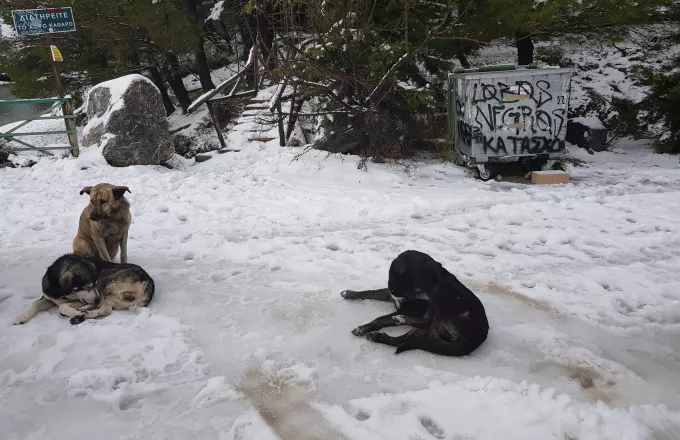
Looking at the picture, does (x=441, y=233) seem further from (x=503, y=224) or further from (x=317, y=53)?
(x=317, y=53)

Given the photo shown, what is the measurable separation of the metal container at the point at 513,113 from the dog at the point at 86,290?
287 inches

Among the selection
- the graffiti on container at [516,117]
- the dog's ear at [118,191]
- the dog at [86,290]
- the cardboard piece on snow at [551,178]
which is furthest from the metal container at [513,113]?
the dog at [86,290]

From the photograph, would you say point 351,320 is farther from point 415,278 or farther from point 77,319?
point 77,319

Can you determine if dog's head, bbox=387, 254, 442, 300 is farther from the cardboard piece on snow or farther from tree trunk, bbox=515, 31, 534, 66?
tree trunk, bbox=515, 31, 534, 66

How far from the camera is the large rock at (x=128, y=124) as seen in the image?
9656 millimetres

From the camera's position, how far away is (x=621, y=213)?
20.5 feet

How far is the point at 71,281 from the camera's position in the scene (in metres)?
3.71

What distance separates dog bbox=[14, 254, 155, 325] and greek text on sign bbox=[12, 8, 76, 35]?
8304 millimetres

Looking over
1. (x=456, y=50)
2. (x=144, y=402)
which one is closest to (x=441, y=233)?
(x=144, y=402)

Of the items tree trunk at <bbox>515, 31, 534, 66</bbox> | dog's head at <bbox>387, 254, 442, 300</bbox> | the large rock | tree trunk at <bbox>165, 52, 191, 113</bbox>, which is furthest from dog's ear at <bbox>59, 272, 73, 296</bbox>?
tree trunk at <bbox>515, 31, 534, 66</bbox>

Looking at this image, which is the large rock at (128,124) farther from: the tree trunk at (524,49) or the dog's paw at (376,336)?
the tree trunk at (524,49)

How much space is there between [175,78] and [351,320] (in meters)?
15.6

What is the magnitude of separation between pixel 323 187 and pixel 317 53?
3.26 metres

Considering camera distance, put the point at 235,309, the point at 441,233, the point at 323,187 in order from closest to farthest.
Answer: the point at 235,309
the point at 441,233
the point at 323,187
